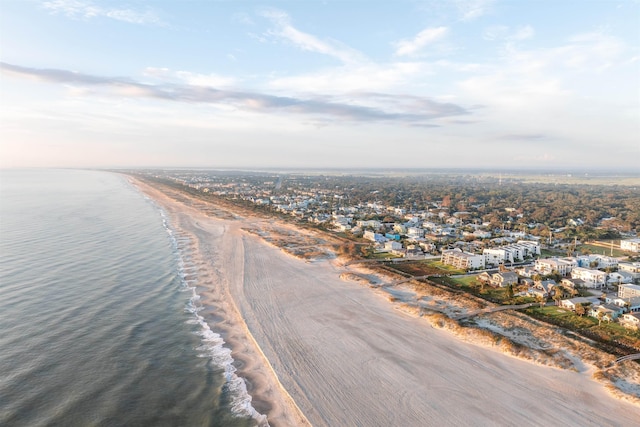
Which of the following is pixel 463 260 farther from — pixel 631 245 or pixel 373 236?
pixel 631 245

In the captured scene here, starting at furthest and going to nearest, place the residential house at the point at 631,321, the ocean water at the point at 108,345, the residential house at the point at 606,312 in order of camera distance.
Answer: the residential house at the point at 606,312 < the residential house at the point at 631,321 < the ocean water at the point at 108,345

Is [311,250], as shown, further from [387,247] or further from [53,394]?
[53,394]

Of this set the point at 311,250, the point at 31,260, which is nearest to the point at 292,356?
the point at 311,250

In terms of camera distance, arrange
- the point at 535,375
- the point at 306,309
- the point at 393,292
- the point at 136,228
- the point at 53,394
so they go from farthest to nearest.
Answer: the point at 136,228, the point at 393,292, the point at 306,309, the point at 535,375, the point at 53,394

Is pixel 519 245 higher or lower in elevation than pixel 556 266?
higher

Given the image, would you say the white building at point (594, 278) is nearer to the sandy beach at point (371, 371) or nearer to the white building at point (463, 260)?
the white building at point (463, 260)

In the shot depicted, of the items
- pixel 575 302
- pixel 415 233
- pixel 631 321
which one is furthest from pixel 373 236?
pixel 631 321

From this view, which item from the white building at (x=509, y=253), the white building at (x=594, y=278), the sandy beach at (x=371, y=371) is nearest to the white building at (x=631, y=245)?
the white building at (x=509, y=253)
